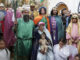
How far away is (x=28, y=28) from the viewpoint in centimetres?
669

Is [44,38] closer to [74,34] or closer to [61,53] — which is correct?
[61,53]

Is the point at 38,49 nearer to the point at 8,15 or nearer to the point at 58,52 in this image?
the point at 58,52

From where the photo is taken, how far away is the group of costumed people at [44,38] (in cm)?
665

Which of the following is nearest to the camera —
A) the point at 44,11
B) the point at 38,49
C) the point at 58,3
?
the point at 38,49

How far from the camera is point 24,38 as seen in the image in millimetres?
6684

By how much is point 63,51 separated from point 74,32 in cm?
75

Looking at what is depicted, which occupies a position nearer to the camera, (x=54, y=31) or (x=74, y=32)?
(x=54, y=31)

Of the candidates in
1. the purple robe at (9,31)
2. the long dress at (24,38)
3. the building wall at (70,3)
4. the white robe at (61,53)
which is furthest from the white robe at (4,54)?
the building wall at (70,3)

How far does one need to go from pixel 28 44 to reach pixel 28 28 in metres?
0.43

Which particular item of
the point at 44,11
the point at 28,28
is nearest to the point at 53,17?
the point at 44,11

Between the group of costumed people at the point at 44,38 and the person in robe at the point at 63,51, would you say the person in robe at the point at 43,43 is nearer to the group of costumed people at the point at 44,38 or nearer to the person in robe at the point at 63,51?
the group of costumed people at the point at 44,38

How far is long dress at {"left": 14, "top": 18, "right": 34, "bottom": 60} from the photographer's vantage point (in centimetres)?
667

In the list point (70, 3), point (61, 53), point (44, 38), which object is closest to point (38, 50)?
point (44, 38)

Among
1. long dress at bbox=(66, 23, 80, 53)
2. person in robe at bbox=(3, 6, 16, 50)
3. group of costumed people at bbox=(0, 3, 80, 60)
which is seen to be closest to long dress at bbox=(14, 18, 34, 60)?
group of costumed people at bbox=(0, 3, 80, 60)
